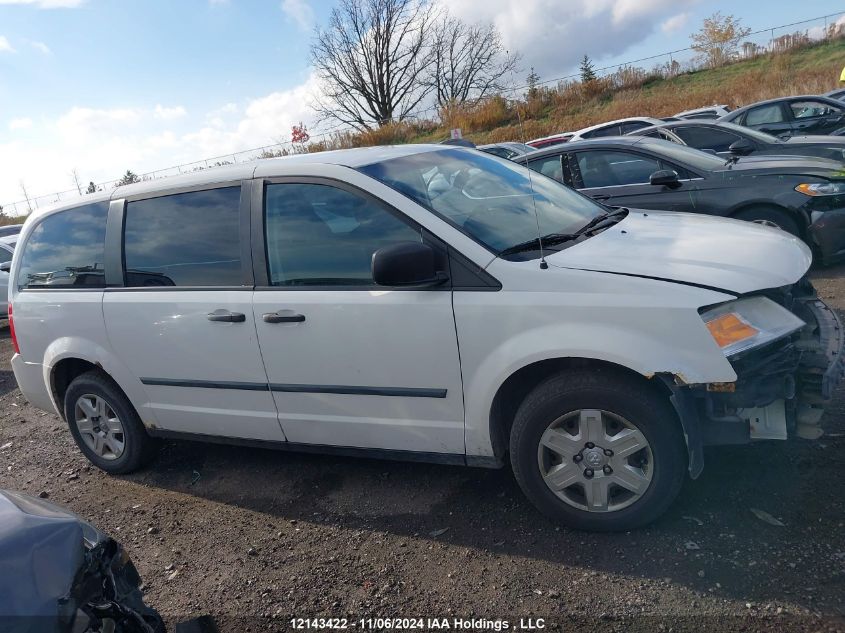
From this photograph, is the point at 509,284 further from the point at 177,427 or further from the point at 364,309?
the point at 177,427

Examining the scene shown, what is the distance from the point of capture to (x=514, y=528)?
3303mm

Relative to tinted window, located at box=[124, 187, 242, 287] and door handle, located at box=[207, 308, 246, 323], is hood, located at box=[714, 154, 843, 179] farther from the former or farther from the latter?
door handle, located at box=[207, 308, 246, 323]

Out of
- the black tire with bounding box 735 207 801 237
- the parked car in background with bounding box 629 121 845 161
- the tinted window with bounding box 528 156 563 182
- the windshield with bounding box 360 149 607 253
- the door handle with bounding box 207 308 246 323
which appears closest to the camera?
the windshield with bounding box 360 149 607 253

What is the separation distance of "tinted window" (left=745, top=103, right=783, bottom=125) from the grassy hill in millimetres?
15252

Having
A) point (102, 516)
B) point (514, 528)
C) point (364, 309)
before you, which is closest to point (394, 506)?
point (514, 528)

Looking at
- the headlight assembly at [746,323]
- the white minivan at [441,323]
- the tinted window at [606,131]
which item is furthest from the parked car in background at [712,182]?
the tinted window at [606,131]

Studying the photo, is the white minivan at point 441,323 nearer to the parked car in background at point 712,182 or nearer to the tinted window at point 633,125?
the parked car in background at point 712,182

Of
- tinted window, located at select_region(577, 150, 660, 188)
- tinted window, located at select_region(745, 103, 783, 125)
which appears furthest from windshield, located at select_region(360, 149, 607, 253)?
tinted window, located at select_region(745, 103, 783, 125)

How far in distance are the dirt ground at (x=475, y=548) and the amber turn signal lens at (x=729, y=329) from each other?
844 mm

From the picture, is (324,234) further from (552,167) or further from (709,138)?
(709,138)

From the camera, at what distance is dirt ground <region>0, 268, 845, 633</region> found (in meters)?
2.65

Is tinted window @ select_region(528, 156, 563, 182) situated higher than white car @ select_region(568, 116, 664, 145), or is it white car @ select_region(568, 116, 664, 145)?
white car @ select_region(568, 116, 664, 145)

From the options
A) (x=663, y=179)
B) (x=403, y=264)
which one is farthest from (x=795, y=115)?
(x=403, y=264)

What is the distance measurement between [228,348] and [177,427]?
2.69 ft
